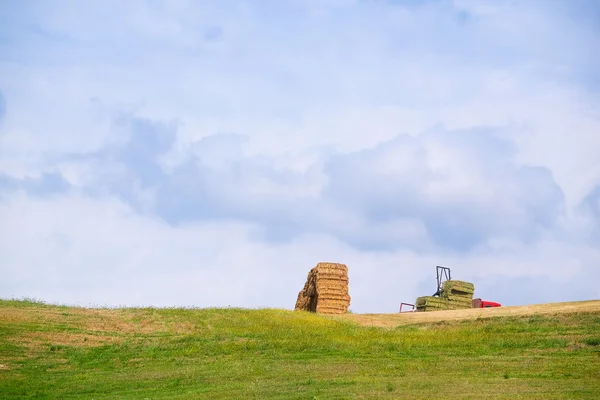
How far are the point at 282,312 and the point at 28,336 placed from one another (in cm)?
1454

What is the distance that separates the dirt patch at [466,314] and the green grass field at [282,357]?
2.02m

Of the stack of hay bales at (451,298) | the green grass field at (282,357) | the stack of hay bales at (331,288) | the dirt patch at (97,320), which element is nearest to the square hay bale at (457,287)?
the stack of hay bales at (451,298)

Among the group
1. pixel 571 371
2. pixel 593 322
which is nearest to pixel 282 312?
pixel 593 322

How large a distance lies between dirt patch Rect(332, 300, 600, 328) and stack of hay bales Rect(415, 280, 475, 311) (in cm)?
622

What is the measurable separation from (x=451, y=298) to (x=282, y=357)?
26.7 meters

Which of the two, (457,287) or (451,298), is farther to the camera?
(457,287)

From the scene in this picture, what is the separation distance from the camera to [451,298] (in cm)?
5644

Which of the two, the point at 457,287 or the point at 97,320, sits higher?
the point at 457,287

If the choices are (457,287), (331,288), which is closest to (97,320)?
(331,288)

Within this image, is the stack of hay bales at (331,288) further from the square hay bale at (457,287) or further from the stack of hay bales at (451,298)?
the square hay bale at (457,287)

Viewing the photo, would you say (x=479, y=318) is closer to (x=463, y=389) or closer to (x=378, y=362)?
(x=378, y=362)

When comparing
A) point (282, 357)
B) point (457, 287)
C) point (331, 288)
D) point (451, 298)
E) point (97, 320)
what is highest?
point (457, 287)

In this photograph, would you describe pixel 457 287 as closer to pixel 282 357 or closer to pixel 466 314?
pixel 466 314

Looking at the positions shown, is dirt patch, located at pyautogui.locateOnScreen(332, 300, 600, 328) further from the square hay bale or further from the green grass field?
the square hay bale
